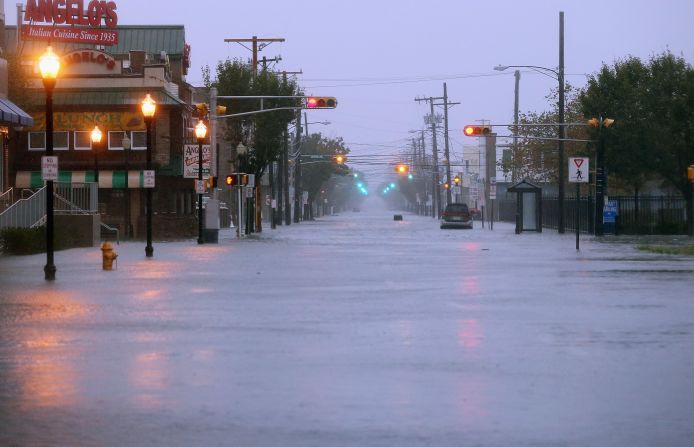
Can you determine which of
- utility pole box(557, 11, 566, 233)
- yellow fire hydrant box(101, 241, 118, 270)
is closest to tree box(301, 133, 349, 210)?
utility pole box(557, 11, 566, 233)

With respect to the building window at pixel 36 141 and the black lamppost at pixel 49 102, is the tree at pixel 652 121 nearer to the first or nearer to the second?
the building window at pixel 36 141

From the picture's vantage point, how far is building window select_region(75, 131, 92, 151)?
2704 inches

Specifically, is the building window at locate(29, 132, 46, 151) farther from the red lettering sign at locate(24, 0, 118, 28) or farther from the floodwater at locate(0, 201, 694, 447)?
the floodwater at locate(0, 201, 694, 447)

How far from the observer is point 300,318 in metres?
18.0

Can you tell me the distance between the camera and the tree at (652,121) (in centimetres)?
6462

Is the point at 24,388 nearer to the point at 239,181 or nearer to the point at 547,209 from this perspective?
the point at 239,181

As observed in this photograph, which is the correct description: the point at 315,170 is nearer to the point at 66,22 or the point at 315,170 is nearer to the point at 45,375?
the point at 66,22

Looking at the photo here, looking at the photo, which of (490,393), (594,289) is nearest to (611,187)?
A: (594,289)

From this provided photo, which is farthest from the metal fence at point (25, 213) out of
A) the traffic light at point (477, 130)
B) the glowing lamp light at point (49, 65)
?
the traffic light at point (477, 130)

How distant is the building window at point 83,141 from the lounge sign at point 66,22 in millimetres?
7929

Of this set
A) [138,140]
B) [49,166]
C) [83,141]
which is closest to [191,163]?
[138,140]

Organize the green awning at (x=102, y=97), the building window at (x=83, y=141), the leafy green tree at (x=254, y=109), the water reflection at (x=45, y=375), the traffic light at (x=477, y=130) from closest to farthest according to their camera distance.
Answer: the water reflection at (x=45, y=375)
the traffic light at (x=477, y=130)
the green awning at (x=102, y=97)
the building window at (x=83, y=141)
the leafy green tree at (x=254, y=109)

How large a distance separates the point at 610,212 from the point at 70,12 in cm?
3440

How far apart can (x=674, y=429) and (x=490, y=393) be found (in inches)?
78.5
